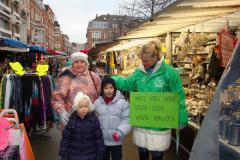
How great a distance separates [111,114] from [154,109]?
57cm

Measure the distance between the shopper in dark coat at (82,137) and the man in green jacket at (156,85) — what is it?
0.49 meters

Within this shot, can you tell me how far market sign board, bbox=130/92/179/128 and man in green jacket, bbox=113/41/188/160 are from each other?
0.18 feet

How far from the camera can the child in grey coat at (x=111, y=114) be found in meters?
4.00

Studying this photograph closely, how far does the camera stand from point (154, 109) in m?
3.73

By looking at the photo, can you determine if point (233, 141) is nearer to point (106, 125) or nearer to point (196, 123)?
point (106, 125)

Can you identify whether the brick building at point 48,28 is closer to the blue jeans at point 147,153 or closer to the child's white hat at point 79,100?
the child's white hat at point 79,100

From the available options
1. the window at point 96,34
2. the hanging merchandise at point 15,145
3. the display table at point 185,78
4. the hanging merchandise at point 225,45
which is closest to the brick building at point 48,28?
the window at point 96,34

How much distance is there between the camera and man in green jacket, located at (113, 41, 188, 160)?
361cm

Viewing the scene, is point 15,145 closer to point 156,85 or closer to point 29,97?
point 156,85

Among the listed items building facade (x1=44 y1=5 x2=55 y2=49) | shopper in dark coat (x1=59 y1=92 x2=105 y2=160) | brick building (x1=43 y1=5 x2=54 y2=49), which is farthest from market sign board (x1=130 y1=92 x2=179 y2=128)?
brick building (x1=43 y1=5 x2=54 y2=49)

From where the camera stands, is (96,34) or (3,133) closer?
(3,133)

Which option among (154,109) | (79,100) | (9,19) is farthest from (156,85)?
(9,19)

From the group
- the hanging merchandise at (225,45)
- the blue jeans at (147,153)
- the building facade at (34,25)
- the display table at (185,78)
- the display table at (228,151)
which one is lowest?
the blue jeans at (147,153)

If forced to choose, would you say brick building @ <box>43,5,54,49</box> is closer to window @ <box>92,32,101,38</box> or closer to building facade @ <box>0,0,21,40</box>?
window @ <box>92,32,101,38</box>
